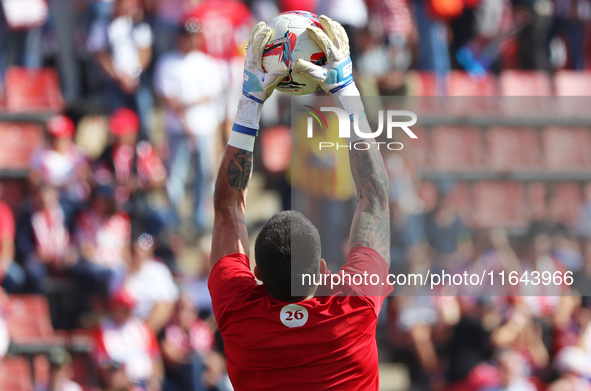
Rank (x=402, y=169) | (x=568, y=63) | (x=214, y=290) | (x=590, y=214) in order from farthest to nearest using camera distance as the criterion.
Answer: (x=568, y=63) → (x=590, y=214) → (x=402, y=169) → (x=214, y=290)

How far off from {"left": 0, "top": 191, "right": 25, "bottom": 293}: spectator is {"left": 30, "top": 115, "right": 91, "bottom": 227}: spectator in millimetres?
512

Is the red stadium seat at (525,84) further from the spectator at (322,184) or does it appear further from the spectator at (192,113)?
the spectator at (192,113)

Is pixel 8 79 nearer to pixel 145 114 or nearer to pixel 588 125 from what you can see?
pixel 145 114

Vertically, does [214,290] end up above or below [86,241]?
above

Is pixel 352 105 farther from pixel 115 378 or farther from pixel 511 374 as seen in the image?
pixel 511 374

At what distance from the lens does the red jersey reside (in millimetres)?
2162

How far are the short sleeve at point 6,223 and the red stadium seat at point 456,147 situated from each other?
4.55 m

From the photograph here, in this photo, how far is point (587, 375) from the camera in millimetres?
5996

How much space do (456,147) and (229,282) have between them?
553cm

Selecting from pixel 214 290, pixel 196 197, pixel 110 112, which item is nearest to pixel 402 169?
pixel 196 197

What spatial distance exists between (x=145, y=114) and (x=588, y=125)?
521 cm

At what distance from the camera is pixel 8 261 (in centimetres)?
620

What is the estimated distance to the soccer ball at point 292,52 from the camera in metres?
2.56

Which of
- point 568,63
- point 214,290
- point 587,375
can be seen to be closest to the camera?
point 214,290
